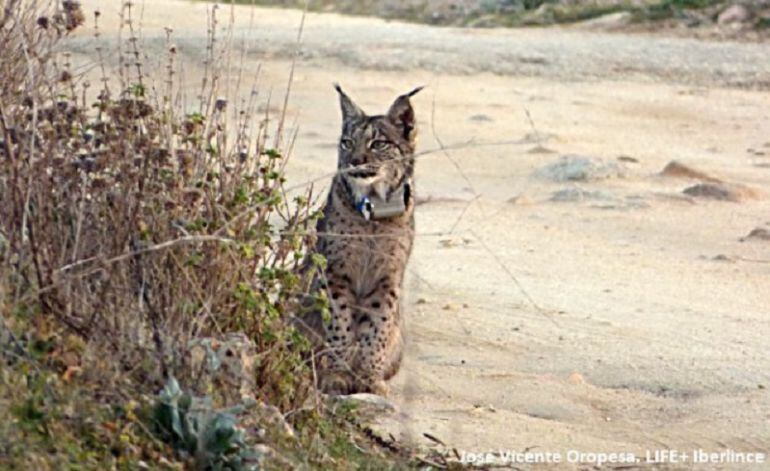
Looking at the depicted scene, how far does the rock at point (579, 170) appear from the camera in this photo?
43.0 ft

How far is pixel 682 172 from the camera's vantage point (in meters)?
13.4

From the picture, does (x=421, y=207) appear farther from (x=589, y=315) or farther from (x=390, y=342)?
(x=390, y=342)

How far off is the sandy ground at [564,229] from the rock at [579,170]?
0.12 metres

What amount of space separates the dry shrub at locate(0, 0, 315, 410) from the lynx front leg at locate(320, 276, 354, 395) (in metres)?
1.09

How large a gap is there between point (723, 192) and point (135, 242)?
723cm

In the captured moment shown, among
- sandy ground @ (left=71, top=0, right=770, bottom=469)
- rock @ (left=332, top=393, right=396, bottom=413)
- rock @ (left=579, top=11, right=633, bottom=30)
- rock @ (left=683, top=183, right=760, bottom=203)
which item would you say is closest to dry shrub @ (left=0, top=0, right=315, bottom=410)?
rock @ (left=332, top=393, right=396, bottom=413)

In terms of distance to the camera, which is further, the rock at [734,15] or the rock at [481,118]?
the rock at [734,15]

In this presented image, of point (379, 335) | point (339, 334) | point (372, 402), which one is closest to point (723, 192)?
point (379, 335)

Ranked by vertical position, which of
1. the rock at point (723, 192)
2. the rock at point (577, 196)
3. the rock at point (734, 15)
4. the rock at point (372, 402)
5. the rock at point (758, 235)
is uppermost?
the rock at point (734, 15)

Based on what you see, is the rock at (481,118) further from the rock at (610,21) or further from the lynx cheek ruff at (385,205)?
the lynx cheek ruff at (385,205)

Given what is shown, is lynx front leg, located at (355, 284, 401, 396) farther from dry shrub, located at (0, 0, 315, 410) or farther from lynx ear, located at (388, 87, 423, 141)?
dry shrub, located at (0, 0, 315, 410)

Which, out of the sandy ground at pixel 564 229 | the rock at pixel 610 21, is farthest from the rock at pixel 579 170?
the rock at pixel 610 21

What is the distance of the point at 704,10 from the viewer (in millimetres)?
19984

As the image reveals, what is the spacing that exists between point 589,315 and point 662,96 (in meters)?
7.92
